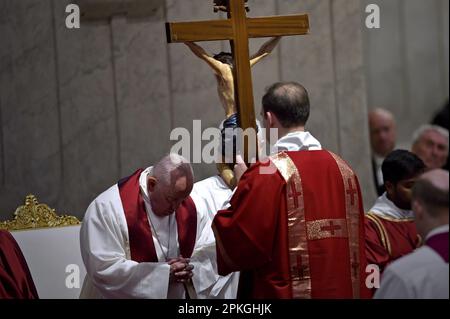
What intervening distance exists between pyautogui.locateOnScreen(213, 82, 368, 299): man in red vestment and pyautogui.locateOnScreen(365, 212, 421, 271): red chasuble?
1.84 ft

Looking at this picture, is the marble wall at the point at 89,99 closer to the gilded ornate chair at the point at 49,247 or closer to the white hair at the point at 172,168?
the gilded ornate chair at the point at 49,247

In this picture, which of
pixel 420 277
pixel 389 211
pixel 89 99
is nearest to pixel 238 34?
pixel 389 211

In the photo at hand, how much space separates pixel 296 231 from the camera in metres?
5.57

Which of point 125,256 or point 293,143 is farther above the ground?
point 293,143

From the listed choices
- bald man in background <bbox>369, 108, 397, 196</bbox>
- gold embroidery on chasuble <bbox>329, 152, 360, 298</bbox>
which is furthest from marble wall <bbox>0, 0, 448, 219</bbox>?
gold embroidery on chasuble <bbox>329, 152, 360, 298</bbox>

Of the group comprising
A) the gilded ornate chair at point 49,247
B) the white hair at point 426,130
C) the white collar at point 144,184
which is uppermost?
the white hair at point 426,130

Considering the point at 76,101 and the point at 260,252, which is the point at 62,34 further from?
the point at 260,252

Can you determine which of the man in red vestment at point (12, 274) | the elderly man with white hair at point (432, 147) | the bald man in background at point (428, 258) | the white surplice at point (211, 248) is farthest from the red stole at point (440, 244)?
the elderly man with white hair at point (432, 147)

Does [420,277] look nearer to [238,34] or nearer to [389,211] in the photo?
[238,34]

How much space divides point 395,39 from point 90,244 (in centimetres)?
365

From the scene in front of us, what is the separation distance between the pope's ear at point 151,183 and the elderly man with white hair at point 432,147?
90.9 inches

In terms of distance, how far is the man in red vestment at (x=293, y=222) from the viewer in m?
5.46

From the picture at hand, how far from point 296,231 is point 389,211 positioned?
1130mm
